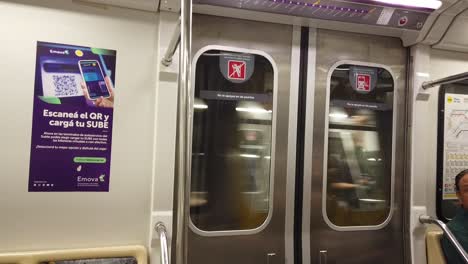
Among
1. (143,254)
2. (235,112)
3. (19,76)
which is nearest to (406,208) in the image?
(235,112)

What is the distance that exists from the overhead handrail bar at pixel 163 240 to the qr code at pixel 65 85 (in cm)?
90

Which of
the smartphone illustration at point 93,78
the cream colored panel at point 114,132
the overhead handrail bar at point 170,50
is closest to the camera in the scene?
the overhead handrail bar at point 170,50

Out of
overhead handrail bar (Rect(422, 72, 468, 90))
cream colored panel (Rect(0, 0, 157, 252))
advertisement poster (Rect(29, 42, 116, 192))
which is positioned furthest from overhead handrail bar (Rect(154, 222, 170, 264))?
overhead handrail bar (Rect(422, 72, 468, 90))

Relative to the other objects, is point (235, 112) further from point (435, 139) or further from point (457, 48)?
point (457, 48)

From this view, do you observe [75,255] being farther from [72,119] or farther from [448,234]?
[448,234]

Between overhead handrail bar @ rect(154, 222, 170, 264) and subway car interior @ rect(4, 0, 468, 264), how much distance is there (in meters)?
0.02

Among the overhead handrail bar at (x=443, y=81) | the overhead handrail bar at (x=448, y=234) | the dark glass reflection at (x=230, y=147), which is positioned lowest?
the overhead handrail bar at (x=448, y=234)

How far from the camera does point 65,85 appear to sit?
86.1 inches

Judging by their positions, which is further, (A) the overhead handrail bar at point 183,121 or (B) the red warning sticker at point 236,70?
(B) the red warning sticker at point 236,70

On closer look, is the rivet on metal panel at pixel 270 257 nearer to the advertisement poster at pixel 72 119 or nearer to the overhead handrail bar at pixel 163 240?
the overhead handrail bar at pixel 163 240

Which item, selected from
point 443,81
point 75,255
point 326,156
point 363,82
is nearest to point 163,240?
point 75,255

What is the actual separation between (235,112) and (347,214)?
109cm

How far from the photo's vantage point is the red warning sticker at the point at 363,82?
2.80m

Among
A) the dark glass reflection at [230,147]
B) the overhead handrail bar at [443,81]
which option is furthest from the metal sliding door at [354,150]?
the dark glass reflection at [230,147]
